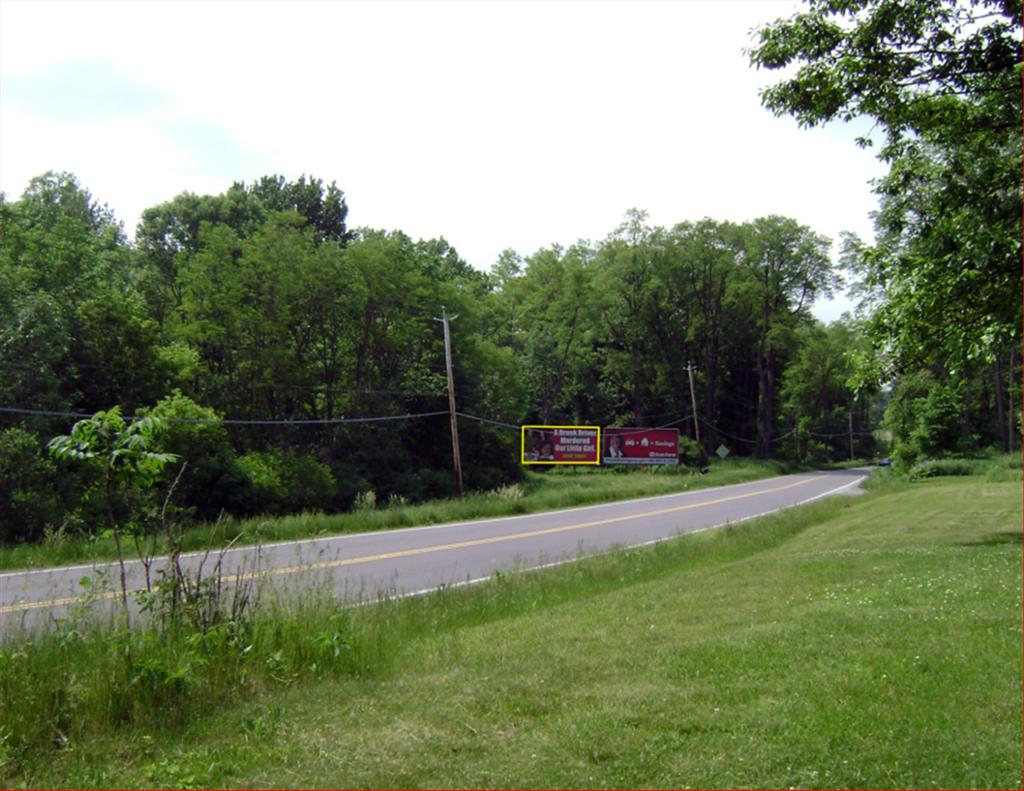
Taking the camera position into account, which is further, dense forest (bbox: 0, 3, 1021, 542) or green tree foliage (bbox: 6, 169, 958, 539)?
green tree foliage (bbox: 6, 169, 958, 539)

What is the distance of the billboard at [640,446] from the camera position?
4594 centimetres

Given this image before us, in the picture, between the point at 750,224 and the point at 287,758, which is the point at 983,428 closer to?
the point at 750,224

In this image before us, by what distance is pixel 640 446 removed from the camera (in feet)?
153

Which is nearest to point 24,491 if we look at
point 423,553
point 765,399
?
point 423,553

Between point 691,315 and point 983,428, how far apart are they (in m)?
22.6

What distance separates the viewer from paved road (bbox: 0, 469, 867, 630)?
8836 mm

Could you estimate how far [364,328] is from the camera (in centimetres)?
4688

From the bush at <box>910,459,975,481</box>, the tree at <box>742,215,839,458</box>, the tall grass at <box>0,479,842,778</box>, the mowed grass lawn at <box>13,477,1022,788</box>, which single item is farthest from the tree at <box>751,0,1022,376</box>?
the tree at <box>742,215,839,458</box>

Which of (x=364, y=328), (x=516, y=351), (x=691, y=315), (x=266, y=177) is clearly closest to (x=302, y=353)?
(x=364, y=328)

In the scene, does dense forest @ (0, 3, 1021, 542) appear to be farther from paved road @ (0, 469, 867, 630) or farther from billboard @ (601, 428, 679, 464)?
billboard @ (601, 428, 679, 464)

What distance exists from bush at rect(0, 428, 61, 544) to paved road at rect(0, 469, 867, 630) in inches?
313

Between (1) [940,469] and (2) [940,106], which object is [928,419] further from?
(2) [940,106]

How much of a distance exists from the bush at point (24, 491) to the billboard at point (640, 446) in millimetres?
27439

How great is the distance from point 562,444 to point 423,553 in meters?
23.7
